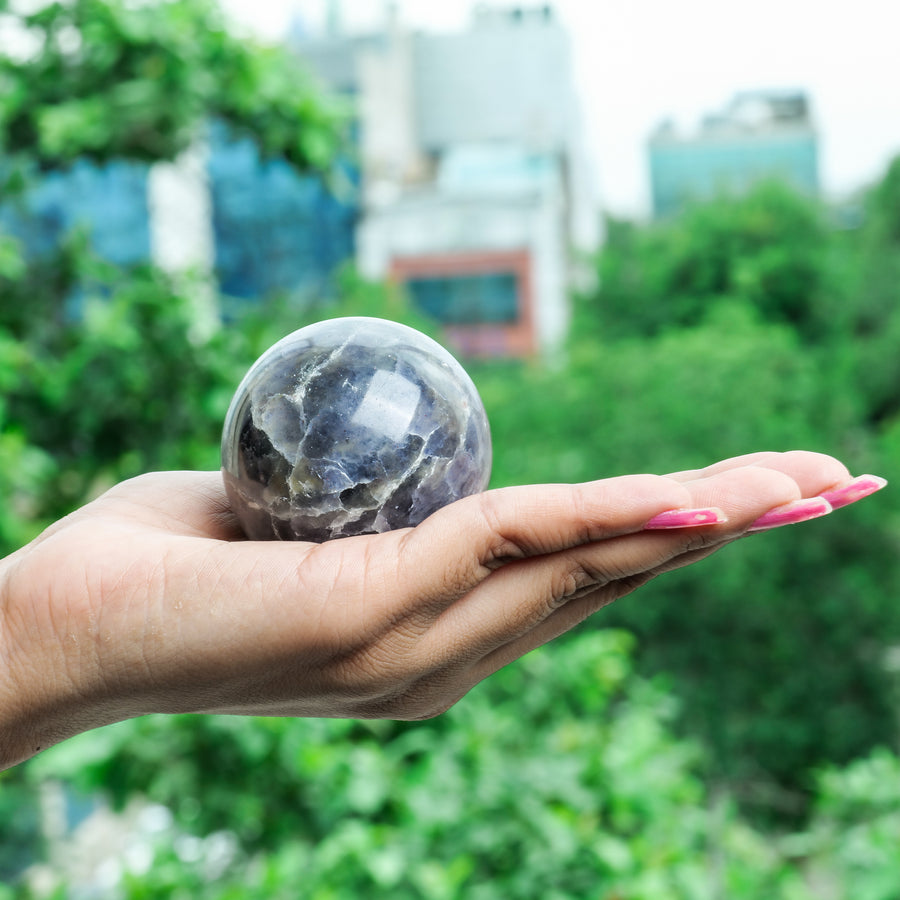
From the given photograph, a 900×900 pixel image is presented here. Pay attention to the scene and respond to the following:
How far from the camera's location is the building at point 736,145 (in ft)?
136

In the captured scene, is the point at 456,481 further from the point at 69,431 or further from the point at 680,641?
the point at 680,641

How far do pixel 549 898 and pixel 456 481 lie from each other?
1.68 meters

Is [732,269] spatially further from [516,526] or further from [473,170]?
[516,526]

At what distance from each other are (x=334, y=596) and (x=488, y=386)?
20580 millimetres

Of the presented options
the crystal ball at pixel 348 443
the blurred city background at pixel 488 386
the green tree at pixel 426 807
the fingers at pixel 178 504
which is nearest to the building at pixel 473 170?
the blurred city background at pixel 488 386

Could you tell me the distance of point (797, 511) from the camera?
4.58ft

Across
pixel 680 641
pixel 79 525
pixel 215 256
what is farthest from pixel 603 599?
pixel 215 256

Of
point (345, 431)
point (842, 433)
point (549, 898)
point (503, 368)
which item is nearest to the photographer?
point (345, 431)

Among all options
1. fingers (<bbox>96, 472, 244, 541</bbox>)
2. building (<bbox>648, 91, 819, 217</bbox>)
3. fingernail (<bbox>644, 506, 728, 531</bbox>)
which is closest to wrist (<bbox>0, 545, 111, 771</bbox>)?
fingers (<bbox>96, 472, 244, 541</bbox>)

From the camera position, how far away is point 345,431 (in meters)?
1.75

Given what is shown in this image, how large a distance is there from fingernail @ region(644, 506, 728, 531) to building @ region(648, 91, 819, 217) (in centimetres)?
4032

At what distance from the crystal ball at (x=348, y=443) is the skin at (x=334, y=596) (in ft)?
0.71

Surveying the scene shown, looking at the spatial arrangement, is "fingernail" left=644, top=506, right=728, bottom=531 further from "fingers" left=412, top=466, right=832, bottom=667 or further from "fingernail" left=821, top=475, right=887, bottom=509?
"fingernail" left=821, top=475, right=887, bottom=509

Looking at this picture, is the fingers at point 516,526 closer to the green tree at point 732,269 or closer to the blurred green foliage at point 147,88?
the blurred green foliage at point 147,88
